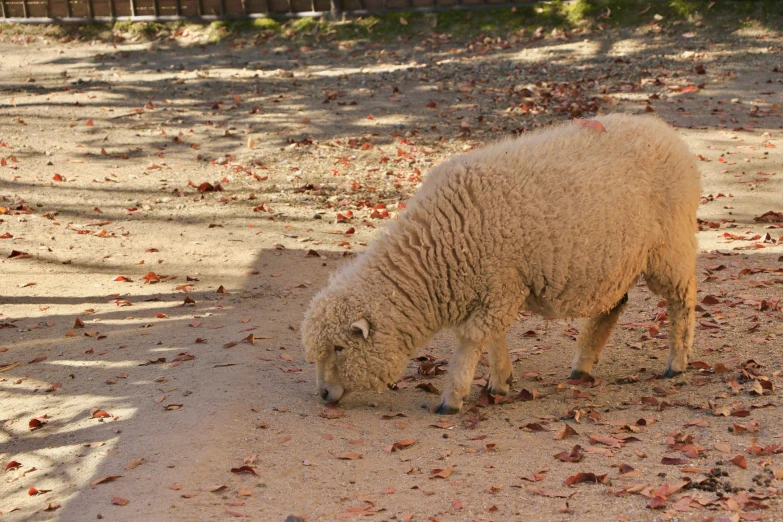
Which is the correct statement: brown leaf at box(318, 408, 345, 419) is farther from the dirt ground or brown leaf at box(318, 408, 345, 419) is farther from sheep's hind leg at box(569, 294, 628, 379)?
sheep's hind leg at box(569, 294, 628, 379)

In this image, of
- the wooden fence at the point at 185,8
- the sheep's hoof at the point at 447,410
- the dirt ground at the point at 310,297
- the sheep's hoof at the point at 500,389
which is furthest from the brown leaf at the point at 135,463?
the wooden fence at the point at 185,8

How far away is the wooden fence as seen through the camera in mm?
22344

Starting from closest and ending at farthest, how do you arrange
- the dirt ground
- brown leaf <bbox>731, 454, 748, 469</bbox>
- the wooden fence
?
1. brown leaf <bbox>731, 454, 748, 469</bbox>
2. the dirt ground
3. the wooden fence

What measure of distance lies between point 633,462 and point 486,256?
6.04 ft

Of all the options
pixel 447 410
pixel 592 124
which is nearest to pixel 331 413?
pixel 447 410

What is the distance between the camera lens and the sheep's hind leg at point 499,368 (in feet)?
23.2

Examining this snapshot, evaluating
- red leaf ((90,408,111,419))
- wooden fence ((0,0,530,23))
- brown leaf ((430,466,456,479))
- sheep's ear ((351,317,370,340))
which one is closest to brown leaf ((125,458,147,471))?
red leaf ((90,408,111,419))

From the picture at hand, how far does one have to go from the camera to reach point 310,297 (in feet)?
30.9

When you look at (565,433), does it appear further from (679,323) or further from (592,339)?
(679,323)

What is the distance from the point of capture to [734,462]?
17.3 ft

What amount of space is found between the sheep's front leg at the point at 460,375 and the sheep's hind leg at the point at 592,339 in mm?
1265

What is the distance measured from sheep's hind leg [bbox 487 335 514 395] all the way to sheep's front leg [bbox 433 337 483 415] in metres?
0.41

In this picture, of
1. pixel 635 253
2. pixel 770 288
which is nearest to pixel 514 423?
pixel 635 253

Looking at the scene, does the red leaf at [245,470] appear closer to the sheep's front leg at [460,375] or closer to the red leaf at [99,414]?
the red leaf at [99,414]
